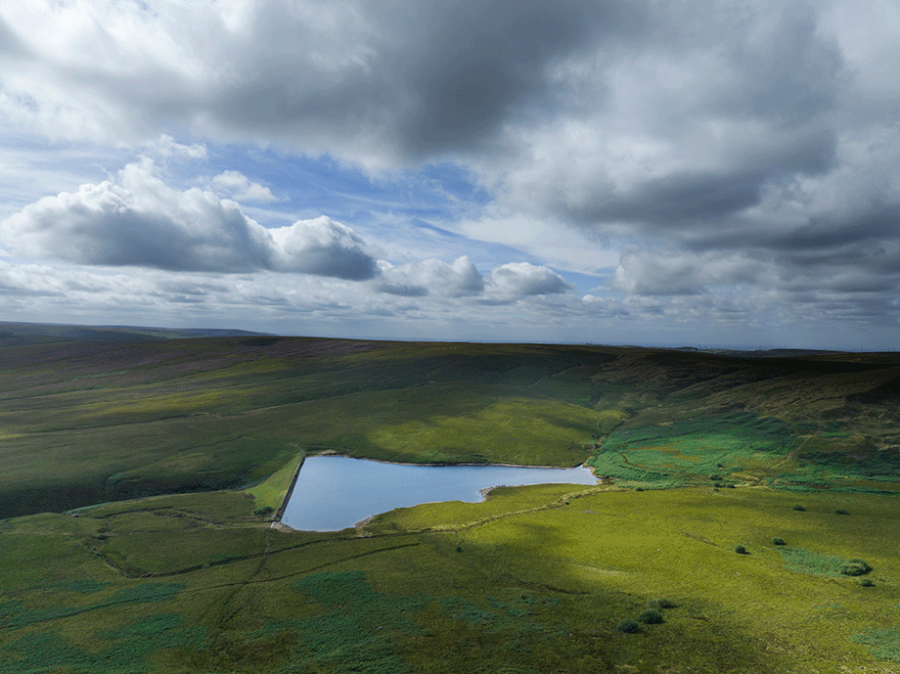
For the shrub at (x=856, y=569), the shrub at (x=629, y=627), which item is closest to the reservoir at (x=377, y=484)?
the shrub at (x=629, y=627)

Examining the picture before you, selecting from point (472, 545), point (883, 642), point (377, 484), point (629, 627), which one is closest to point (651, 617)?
point (629, 627)

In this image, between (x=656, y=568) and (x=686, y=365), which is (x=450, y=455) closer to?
(x=656, y=568)

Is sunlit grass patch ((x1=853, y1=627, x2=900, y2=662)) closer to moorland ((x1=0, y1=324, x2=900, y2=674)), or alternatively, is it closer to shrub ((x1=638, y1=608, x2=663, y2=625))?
moorland ((x1=0, y1=324, x2=900, y2=674))

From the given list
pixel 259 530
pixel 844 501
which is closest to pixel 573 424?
pixel 844 501

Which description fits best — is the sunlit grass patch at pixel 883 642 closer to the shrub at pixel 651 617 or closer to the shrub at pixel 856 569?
the shrub at pixel 651 617

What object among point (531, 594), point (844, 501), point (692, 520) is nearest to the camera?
point (531, 594)

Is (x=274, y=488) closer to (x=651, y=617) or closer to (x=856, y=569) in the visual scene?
(x=651, y=617)
